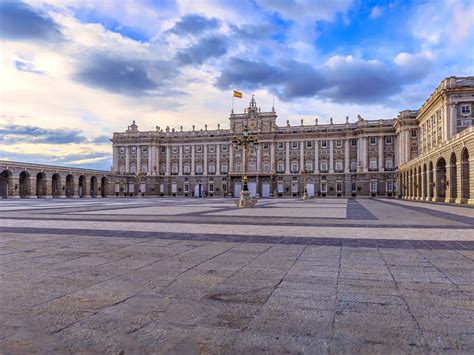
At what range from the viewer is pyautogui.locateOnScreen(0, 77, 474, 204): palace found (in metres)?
63.1

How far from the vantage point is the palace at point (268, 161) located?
63062 millimetres

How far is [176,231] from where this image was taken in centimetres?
1187

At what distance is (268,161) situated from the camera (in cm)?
8725

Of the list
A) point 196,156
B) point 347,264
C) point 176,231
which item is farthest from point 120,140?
point 347,264

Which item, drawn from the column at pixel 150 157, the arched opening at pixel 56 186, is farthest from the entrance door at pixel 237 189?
the arched opening at pixel 56 186

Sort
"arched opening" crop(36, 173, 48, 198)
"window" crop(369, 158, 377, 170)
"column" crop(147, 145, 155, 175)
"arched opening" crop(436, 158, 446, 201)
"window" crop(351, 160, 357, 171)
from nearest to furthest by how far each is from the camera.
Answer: "arched opening" crop(436, 158, 446, 201)
"arched opening" crop(36, 173, 48, 198)
"window" crop(369, 158, 377, 170)
"window" crop(351, 160, 357, 171)
"column" crop(147, 145, 155, 175)

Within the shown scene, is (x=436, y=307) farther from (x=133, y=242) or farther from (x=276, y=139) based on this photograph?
(x=276, y=139)

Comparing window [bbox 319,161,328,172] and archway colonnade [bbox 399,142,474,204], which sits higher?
window [bbox 319,161,328,172]

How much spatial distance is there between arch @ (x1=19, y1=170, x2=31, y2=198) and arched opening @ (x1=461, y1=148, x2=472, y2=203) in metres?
58.0

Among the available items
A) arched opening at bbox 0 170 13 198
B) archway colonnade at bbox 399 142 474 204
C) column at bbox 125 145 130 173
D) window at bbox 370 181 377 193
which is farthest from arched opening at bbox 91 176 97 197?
archway colonnade at bbox 399 142 474 204

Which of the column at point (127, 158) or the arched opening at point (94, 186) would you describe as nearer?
the arched opening at point (94, 186)

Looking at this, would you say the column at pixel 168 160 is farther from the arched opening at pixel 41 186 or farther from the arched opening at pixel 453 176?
the arched opening at pixel 453 176

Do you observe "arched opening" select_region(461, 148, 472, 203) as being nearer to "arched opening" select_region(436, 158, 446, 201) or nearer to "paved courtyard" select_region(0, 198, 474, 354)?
"arched opening" select_region(436, 158, 446, 201)

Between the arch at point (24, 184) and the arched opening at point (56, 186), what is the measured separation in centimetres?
537
